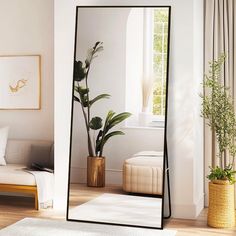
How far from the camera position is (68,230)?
4664 millimetres

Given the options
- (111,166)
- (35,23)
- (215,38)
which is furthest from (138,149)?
(35,23)

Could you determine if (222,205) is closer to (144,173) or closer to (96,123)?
(144,173)

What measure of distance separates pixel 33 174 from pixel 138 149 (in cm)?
135

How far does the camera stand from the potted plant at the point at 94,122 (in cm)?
489

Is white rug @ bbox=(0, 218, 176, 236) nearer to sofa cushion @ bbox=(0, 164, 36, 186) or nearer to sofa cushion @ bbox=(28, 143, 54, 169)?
sofa cushion @ bbox=(0, 164, 36, 186)

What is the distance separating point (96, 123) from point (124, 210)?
0.85 meters

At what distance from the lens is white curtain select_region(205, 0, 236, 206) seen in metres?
5.55

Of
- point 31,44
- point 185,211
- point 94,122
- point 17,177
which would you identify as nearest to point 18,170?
point 17,177

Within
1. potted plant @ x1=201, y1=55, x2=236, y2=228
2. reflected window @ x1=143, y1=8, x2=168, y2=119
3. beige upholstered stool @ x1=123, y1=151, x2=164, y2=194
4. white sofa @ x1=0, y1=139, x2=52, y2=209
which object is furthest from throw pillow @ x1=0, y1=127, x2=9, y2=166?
potted plant @ x1=201, y1=55, x2=236, y2=228

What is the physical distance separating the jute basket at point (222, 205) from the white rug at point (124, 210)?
51 cm

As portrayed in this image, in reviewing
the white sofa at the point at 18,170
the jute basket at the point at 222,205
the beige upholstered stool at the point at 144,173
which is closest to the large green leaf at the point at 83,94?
the beige upholstered stool at the point at 144,173

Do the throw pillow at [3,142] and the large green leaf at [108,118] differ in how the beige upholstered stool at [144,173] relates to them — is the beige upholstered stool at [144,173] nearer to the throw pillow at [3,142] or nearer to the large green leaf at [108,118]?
the large green leaf at [108,118]

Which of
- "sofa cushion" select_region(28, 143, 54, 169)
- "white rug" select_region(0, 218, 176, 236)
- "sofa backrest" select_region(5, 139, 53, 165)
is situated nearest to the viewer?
"white rug" select_region(0, 218, 176, 236)

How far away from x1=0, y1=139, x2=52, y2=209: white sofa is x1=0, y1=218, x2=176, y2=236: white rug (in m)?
0.63
